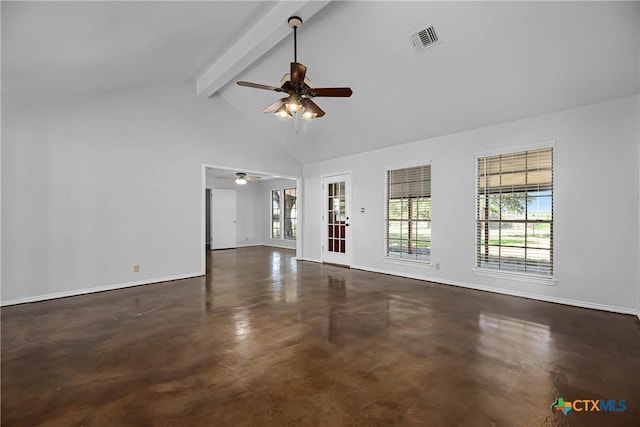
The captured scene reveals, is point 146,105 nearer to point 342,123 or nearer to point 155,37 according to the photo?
point 155,37

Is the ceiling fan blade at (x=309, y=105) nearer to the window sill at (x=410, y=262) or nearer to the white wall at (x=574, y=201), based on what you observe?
the white wall at (x=574, y=201)

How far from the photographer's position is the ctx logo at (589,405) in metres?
1.79

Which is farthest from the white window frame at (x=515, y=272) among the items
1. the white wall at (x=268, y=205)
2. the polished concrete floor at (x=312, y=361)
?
the white wall at (x=268, y=205)

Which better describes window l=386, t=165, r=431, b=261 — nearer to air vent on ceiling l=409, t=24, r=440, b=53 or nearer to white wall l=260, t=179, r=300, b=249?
air vent on ceiling l=409, t=24, r=440, b=53

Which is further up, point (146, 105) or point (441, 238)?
point (146, 105)

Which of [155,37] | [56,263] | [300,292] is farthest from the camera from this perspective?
[300,292]

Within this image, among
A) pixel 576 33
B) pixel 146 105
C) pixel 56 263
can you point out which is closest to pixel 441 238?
pixel 576 33

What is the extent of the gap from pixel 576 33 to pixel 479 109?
4.45 feet

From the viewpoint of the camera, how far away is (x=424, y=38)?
3.34 m

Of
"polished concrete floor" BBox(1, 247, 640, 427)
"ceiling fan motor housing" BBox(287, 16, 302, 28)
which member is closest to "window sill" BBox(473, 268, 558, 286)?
"polished concrete floor" BBox(1, 247, 640, 427)

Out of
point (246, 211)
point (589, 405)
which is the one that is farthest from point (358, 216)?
point (246, 211)

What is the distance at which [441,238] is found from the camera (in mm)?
5000

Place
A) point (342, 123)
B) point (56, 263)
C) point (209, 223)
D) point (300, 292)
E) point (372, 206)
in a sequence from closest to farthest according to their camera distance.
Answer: point (56, 263)
point (300, 292)
point (342, 123)
point (372, 206)
point (209, 223)

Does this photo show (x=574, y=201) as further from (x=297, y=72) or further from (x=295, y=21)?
(x=295, y=21)
